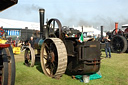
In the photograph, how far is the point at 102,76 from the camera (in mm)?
4305

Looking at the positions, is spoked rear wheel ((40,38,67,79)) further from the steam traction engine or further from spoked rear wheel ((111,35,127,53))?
spoked rear wheel ((111,35,127,53))

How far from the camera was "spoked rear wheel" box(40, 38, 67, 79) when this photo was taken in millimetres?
3713

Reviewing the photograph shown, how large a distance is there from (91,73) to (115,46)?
7218 millimetres

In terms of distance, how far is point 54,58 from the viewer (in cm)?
413

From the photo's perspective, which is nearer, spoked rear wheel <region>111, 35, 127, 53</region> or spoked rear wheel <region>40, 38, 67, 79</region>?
spoked rear wheel <region>40, 38, 67, 79</region>

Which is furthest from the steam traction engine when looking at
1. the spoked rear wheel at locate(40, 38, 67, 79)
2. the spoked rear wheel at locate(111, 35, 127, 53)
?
the spoked rear wheel at locate(111, 35, 127, 53)

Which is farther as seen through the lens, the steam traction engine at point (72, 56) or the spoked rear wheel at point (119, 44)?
the spoked rear wheel at point (119, 44)

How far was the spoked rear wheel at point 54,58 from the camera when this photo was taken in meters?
3.71

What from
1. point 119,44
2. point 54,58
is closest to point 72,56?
point 54,58

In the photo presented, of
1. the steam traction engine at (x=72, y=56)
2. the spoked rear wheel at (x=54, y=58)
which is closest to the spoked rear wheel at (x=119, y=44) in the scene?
the steam traction engine at (x=72, y=56)

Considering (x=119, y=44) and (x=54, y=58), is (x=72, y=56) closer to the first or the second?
(x=54, y=58)

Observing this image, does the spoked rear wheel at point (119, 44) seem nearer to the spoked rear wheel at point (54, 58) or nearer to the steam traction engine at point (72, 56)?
Result: the steam traction engine at point (72, 56)

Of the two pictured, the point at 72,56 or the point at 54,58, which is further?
the point at 54,58

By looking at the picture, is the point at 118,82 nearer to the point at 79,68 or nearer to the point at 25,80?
the point at 79,68
